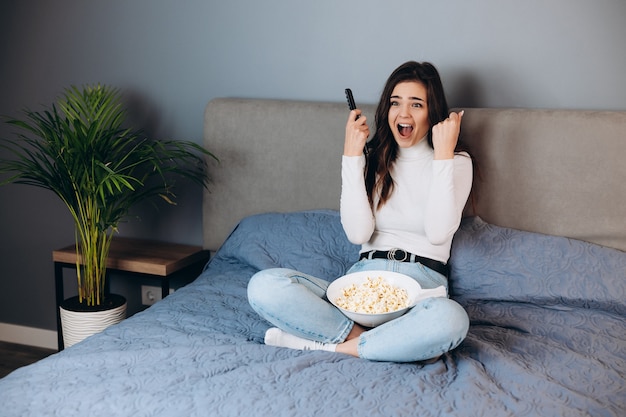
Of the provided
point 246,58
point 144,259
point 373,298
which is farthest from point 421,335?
point 246,58

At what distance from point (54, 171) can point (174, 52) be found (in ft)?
2.25

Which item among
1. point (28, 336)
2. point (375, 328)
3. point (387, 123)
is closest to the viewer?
point (375, 328)

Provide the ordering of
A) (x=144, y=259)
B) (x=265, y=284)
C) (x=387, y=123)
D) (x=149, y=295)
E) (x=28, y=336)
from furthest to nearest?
1. (x=28, y=336)
2. (x=149, y=295)
3. (x=144, y=259)
4. (x=387, y=123)
5. (x=265, y=284)

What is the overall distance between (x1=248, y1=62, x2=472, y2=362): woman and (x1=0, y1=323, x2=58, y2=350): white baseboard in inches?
62.8

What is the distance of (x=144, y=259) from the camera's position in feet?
8.55

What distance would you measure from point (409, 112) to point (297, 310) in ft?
2.40

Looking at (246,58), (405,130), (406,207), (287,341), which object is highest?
(246,58)

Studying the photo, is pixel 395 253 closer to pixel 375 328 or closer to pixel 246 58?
pixel 375 328

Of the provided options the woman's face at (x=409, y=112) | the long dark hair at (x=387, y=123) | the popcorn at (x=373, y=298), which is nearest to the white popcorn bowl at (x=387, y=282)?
the popcorn at (x=373, y=298)

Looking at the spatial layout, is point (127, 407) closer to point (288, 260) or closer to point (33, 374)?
point (33, 374)

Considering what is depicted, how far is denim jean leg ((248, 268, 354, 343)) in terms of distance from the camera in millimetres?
1796

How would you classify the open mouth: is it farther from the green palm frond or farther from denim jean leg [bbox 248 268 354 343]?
the green palm frond

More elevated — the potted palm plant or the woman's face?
the woman's face

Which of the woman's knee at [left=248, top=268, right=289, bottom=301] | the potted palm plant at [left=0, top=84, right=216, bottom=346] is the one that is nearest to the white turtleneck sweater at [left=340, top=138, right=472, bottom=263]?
the woman's knee at [left=248, top=268, right=289, bottom=301]
